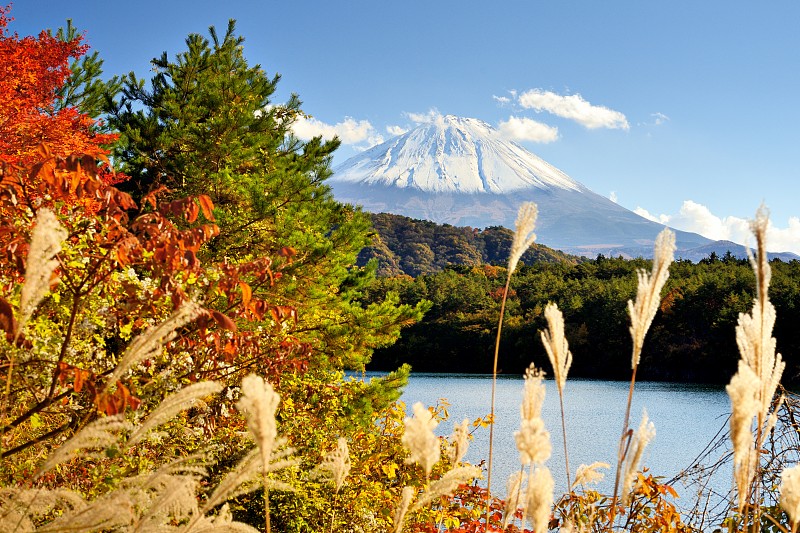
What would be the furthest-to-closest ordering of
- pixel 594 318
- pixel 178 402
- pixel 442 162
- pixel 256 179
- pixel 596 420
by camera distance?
pixel 442 162 → pixel 594 318 → pixel 596 420 → pixel 256 179 → pixel 178 402

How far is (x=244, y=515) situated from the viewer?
16.8ft

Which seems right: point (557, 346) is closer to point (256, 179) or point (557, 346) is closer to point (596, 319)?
point (256, 179)

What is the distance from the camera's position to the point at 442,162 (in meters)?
184

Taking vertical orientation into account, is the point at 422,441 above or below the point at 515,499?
above

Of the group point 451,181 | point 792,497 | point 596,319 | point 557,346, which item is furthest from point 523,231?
point 451,181

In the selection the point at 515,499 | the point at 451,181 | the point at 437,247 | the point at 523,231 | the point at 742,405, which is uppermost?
the point at 451,181

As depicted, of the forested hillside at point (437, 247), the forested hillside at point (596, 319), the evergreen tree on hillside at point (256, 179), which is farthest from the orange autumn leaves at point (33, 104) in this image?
the forested hillside at point (437, 247)

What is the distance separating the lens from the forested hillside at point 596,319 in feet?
122

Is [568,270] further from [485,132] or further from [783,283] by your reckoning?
[485,132]

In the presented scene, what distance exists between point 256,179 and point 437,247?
66.5 metres

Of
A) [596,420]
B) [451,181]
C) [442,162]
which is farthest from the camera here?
[451,181]

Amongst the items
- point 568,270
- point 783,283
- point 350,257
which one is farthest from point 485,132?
point 350,257

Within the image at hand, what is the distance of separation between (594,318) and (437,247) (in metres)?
32.7

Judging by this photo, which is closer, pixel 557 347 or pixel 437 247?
pixel 557 347
